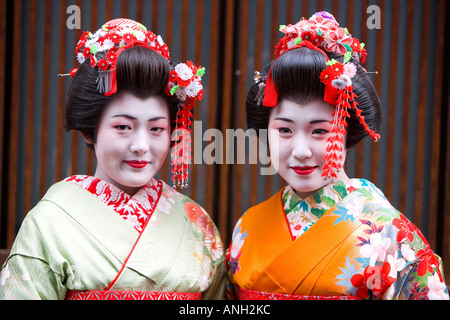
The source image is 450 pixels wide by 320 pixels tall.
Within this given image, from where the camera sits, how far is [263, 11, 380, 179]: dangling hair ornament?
2.24 meters

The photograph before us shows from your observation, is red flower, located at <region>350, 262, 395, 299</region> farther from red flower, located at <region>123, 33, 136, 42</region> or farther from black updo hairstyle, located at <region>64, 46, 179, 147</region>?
red flower, located at <region>123, 33, 136, 42</region>

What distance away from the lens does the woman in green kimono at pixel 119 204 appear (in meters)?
2.22

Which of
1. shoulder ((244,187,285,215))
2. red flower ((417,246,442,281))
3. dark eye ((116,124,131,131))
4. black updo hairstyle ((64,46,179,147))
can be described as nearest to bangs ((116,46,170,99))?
black updo hairstyle ((64,46,179,147))

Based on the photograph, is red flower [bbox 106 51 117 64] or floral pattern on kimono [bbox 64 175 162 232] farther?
floral pattern on kimono [bbox 64 175 162 232]

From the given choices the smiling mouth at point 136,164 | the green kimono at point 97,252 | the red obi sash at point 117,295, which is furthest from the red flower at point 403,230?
the smiling mouth at point 136,164

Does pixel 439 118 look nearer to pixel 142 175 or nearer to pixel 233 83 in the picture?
pixel 233 83

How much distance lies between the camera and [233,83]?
12.3ft

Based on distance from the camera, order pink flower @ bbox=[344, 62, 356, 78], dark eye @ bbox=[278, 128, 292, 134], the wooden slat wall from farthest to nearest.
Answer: the wooden slat wall
dark eye @ bbox=[278, 128, 292, 134]
pink flower @ bbox=[344, 62, 356, 78]

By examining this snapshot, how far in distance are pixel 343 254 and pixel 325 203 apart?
26cm

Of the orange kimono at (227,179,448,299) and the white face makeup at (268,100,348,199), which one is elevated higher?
the white face makeup at (268,100,348,199)

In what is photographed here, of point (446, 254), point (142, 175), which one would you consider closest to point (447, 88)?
point (446, 254)

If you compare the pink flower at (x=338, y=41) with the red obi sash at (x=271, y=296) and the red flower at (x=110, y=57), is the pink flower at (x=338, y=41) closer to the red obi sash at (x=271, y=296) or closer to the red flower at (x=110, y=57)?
the red flower at (x=110, y=57)

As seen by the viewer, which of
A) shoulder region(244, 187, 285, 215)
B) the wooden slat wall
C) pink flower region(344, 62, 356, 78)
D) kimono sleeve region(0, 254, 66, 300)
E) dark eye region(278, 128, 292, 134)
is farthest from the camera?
Answer: the wooden slat wall

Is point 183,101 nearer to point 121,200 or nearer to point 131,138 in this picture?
point 131,138
